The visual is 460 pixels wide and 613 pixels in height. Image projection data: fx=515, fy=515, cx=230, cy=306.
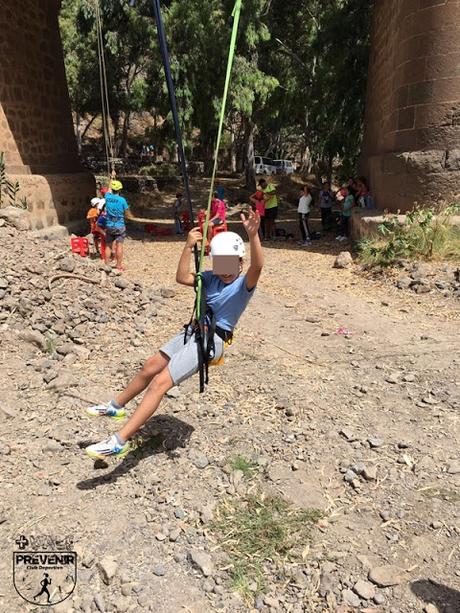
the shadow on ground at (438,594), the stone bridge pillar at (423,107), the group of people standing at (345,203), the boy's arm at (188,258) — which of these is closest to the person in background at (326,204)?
the group of people standing at (345,203)

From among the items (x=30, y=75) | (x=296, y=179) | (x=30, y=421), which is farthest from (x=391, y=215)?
(x=296, y=179)

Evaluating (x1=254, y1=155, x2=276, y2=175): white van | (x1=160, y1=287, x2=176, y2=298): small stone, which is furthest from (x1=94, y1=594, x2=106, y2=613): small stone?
(x1=254, y1=155, x2=276, y2=175): white van

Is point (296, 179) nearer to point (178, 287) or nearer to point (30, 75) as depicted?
point (30, 75)

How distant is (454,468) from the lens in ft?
11.0

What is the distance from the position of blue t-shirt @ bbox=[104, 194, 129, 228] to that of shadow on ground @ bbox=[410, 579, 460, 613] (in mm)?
7024

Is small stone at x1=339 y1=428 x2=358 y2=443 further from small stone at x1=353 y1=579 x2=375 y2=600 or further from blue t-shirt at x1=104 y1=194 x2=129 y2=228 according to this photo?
blue t-shirt at x1=104 y1=194 x2=129 y2=228

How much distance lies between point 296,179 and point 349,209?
15.7 metres

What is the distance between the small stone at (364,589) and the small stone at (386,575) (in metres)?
0.04

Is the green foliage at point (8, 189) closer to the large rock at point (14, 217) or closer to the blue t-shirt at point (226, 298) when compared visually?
the large rock at point (14, 217)

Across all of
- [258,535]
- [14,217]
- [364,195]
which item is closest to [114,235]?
[14,217]

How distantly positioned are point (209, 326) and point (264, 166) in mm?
34223

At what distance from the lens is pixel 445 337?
562 centimetres

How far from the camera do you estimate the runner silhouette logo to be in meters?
2.46

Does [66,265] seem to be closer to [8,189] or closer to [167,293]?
[167,293]
